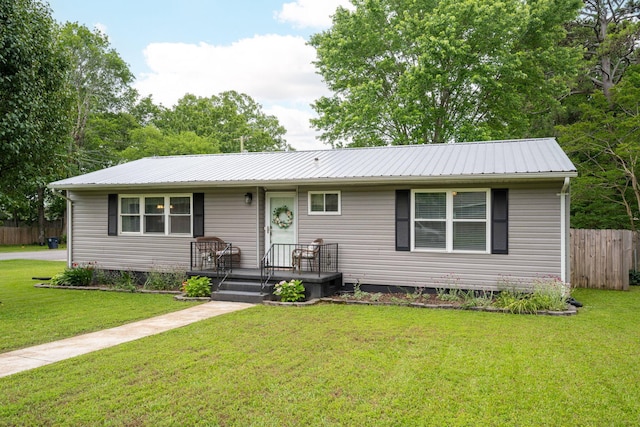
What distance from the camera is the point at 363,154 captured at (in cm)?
1152

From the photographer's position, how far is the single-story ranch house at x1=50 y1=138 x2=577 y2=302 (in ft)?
28.1

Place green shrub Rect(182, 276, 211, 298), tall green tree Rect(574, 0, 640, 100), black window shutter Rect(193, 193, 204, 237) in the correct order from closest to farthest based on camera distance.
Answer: green shrub Rect(182, 276, 211, 298) < black window shutter Rect(193, 193, 204, 237) < tall green tree Rect(574, 0, 640, 100)

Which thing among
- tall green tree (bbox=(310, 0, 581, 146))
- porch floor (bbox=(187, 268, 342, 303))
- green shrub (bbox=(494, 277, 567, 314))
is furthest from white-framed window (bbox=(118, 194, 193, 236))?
tall green tree (bbox=(310, 0, 581, 146))

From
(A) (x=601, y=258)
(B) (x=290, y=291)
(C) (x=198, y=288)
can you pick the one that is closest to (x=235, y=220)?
(C) (x=198, y=288)

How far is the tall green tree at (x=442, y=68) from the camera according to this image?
1722cm

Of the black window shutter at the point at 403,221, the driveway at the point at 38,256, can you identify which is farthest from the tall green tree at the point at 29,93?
the driveway at the point at 38,256

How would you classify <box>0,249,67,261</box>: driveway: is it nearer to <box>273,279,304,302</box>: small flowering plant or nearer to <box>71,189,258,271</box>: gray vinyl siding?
<box>71,189,258,271</box>: gray vinyl siding

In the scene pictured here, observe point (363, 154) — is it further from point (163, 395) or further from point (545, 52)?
point (545, 52)

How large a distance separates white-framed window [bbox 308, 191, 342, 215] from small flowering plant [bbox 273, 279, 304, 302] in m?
1.83

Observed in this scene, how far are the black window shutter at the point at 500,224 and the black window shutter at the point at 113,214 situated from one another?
29.5 feet

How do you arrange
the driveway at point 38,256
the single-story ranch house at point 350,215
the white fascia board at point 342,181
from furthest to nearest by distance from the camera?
the driveway at point 38,256
the single-story ranch house at point 350,215
the white fascia board at point 342,181

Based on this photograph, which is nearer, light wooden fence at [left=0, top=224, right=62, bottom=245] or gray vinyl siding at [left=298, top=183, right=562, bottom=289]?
gray vinyl siding at [left=298, top=183, right=562, bottom=289]

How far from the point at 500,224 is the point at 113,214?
30.2 feet

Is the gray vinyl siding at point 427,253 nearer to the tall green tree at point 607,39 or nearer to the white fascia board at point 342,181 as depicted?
the white fascia board at point 342,181
